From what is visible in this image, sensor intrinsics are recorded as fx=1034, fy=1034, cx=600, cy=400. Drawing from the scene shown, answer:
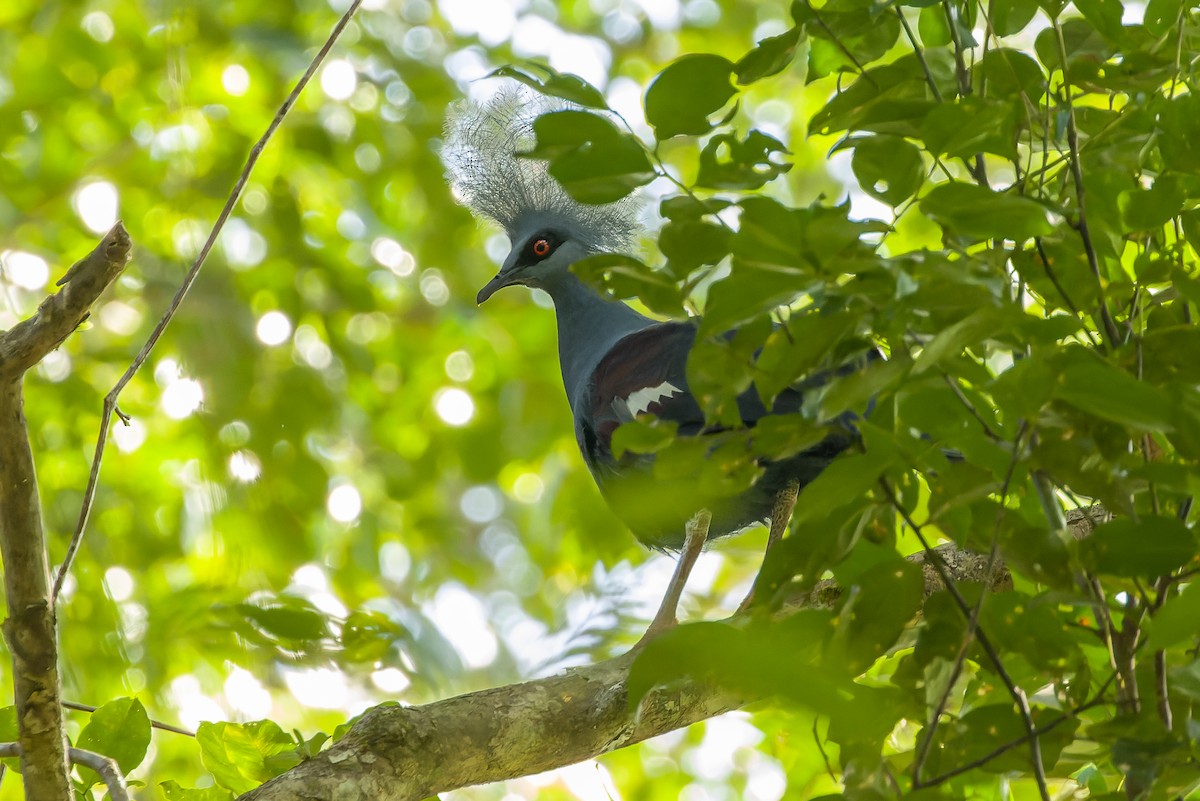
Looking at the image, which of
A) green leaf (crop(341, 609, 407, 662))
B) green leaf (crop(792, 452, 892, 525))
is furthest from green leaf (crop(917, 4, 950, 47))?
green leaf (crop(341, 609, 407, 662))

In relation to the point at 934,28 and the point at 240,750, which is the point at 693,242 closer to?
the point at 934,28

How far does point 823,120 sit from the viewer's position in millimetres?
776

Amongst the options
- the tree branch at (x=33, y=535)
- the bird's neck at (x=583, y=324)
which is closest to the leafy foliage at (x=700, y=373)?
the tree branch at (x=33, y=535)

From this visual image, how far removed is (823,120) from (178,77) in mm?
2538

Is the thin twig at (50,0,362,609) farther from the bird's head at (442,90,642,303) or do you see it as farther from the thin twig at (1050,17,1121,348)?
the bird's head at (442,90,642,303)

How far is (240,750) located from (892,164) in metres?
0.86

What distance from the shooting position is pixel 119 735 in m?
1.04

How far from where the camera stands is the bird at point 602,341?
1903 mm

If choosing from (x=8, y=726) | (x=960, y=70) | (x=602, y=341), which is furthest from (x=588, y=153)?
(x=602, y=341)

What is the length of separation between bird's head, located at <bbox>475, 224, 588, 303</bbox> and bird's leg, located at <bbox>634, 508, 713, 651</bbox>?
72cm

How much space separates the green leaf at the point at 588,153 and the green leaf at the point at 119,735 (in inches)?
28.9

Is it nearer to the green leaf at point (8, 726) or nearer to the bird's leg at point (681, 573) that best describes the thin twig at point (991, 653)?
the green leaf at point (8, 726)

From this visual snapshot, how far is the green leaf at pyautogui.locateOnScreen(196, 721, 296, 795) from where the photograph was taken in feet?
3.49

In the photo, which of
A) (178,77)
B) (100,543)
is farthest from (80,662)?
(178,77)
